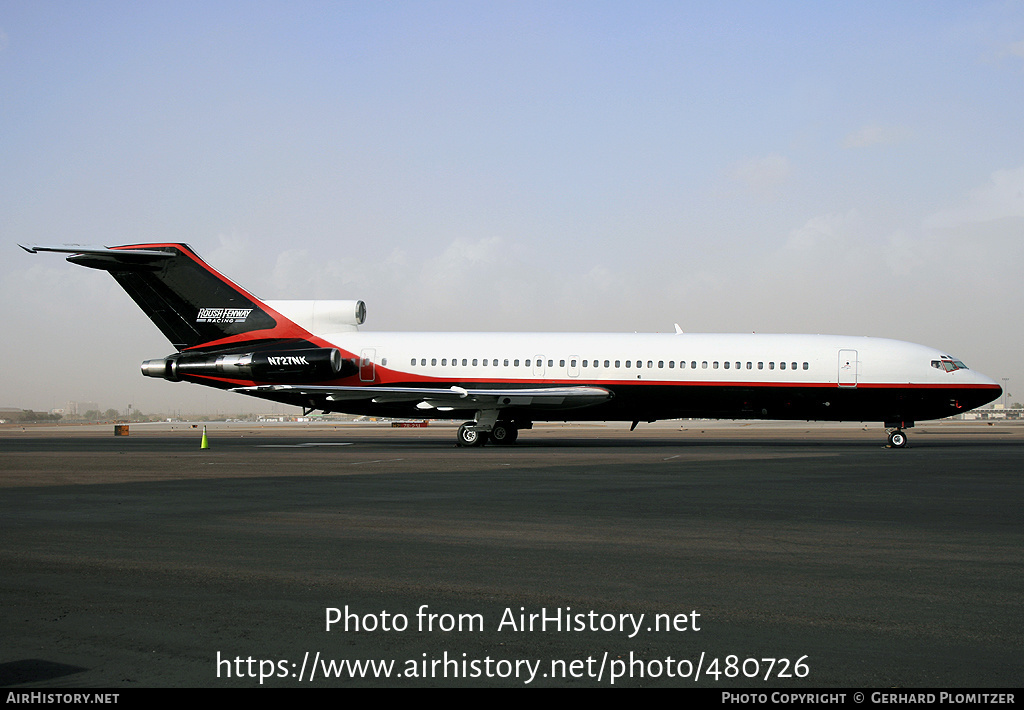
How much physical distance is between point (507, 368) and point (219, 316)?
10.8 m

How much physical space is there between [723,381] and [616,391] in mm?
3652

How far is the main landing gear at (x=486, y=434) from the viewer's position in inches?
1162

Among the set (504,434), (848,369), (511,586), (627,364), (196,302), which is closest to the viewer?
(511,586)

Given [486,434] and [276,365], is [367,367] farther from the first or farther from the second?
[486,434]

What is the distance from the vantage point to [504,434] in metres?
30.4

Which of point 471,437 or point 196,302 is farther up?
point 196,302

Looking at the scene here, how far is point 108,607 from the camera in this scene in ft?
19.5

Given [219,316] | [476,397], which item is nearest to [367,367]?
[476,397]

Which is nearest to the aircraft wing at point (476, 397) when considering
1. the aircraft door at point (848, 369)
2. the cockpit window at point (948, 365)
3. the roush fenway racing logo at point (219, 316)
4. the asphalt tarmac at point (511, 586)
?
the roush fenway racing logo at point (219, 316)

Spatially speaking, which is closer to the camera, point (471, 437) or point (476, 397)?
point (476, 397)

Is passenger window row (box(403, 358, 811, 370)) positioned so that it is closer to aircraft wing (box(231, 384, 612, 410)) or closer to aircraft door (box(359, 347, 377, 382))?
aircraft door (box(359, 347, 377, 382))
